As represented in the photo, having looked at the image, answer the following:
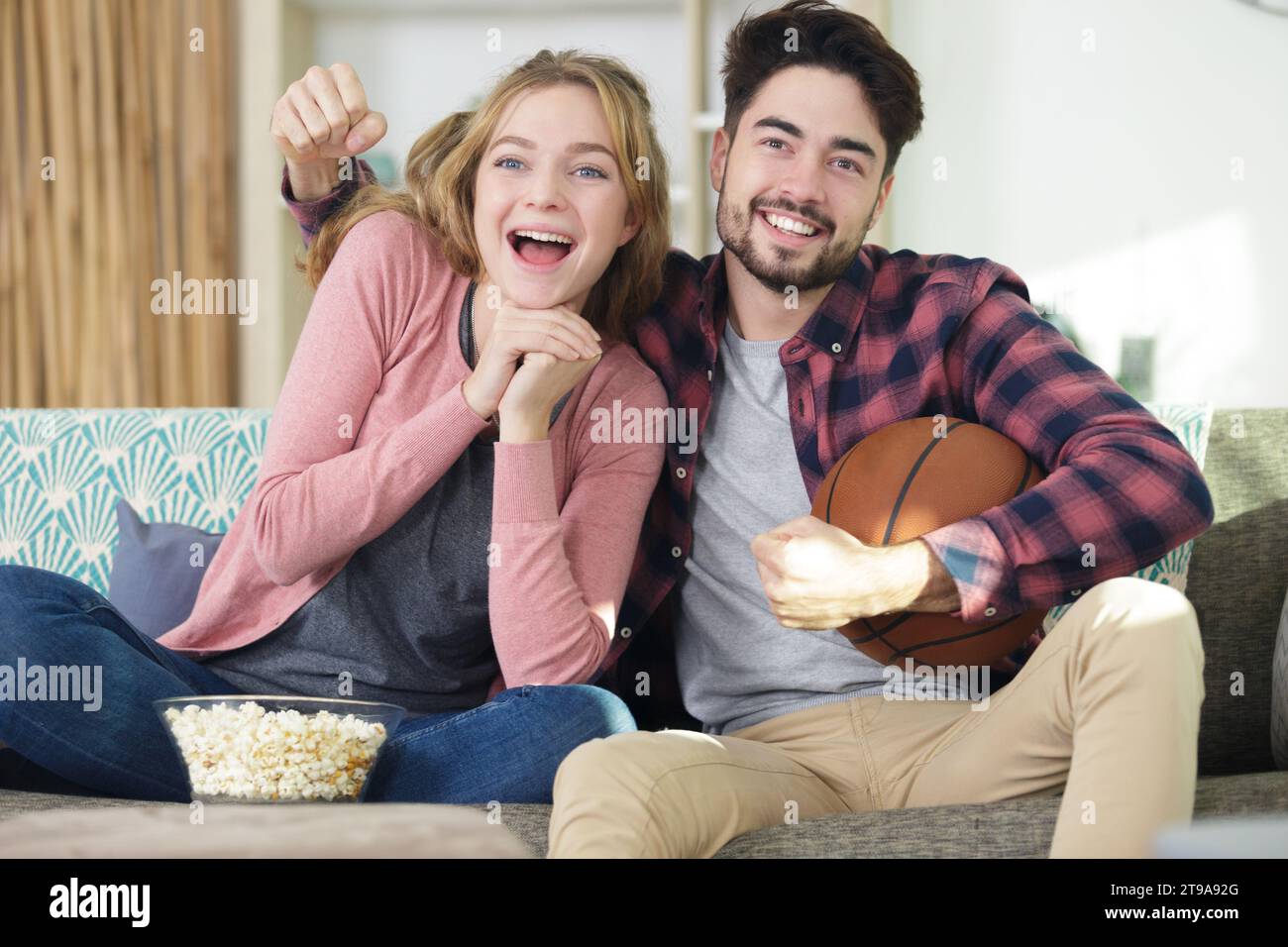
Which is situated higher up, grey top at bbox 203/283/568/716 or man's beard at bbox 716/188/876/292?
man's beard at bbox 716/188/876/292

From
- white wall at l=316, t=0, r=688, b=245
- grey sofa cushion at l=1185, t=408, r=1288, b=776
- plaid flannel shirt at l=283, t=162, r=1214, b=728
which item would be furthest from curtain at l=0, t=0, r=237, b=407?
grey sofa cushion at l=1185, t=408, r=1288, b=776

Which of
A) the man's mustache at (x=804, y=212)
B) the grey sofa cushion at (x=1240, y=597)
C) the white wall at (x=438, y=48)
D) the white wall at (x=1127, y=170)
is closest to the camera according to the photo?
the man's mustache at (x=804, y=212)

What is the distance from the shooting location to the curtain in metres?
3.58

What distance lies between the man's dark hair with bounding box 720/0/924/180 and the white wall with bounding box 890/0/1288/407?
6.18 feet

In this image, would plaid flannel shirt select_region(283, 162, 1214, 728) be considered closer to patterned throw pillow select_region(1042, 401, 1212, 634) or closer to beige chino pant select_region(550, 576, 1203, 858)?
beige chino pant select_region(550, 576, 1203, 858)

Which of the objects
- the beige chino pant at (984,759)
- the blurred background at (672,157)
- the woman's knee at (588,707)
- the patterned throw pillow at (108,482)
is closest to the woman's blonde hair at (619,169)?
the patterned throw pillow at (108,482)

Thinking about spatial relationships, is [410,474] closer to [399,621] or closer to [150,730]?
[399,621]

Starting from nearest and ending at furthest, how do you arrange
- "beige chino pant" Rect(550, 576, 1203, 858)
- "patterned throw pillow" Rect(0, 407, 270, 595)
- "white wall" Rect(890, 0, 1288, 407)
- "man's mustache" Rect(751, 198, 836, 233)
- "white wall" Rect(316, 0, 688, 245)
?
"beige chino pant" Rect(550, 576, 1203, 858) → "man's mustache" Rect(751, 198, 836, 233) → "patterned throw pillow" Rect(0, 407, 270, 595) → "white wall" Rect(890, 0, 1288, 407) → "white wall" Rect(316, 0, 688, 245)

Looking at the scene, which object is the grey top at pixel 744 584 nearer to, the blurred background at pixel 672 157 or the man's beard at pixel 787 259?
the man's beard at pixel 787 259

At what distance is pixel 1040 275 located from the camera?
362cm

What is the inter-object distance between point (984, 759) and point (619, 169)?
2.96 ft

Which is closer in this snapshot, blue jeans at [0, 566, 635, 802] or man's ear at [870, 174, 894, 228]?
blue jeans at [0, 566, 635, 802]

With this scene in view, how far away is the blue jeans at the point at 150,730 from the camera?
4.92 feet
